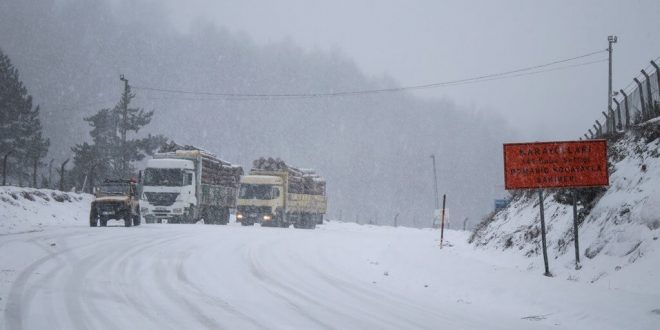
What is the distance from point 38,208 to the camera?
1096 inches

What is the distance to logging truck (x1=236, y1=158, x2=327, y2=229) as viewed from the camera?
35.7 m

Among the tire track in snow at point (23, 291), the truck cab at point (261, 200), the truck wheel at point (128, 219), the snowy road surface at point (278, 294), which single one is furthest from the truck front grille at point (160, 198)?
the tire track in snow at point (23, 291)

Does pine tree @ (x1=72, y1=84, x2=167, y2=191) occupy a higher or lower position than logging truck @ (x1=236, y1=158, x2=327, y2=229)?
A: higher

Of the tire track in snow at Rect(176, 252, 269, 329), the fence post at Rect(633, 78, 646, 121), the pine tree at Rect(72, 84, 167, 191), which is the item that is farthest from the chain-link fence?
the pine tree at Rect(72, 84, 167, 191)

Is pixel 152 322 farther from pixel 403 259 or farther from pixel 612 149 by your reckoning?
pixel 612 149

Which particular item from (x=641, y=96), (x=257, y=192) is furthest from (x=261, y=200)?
(x=641, y=96)

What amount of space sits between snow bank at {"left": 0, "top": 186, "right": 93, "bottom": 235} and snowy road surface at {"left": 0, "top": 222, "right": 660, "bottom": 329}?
10.9 meters

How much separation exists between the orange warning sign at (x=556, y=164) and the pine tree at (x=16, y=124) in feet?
186

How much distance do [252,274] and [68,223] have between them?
2160 centimetres

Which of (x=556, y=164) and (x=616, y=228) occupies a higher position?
(x=556, y=164)

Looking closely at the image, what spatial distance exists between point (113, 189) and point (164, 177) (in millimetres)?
4827

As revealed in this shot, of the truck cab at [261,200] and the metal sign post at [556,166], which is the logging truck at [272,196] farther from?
the metal sign post at [556,166]

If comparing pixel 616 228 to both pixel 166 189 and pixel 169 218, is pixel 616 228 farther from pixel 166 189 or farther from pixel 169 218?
pixel 169 218

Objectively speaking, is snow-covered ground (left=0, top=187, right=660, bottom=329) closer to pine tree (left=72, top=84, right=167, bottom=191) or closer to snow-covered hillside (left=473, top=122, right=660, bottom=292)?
snow-covered hillside (left=473, top=122, right=660, bottom=292)
